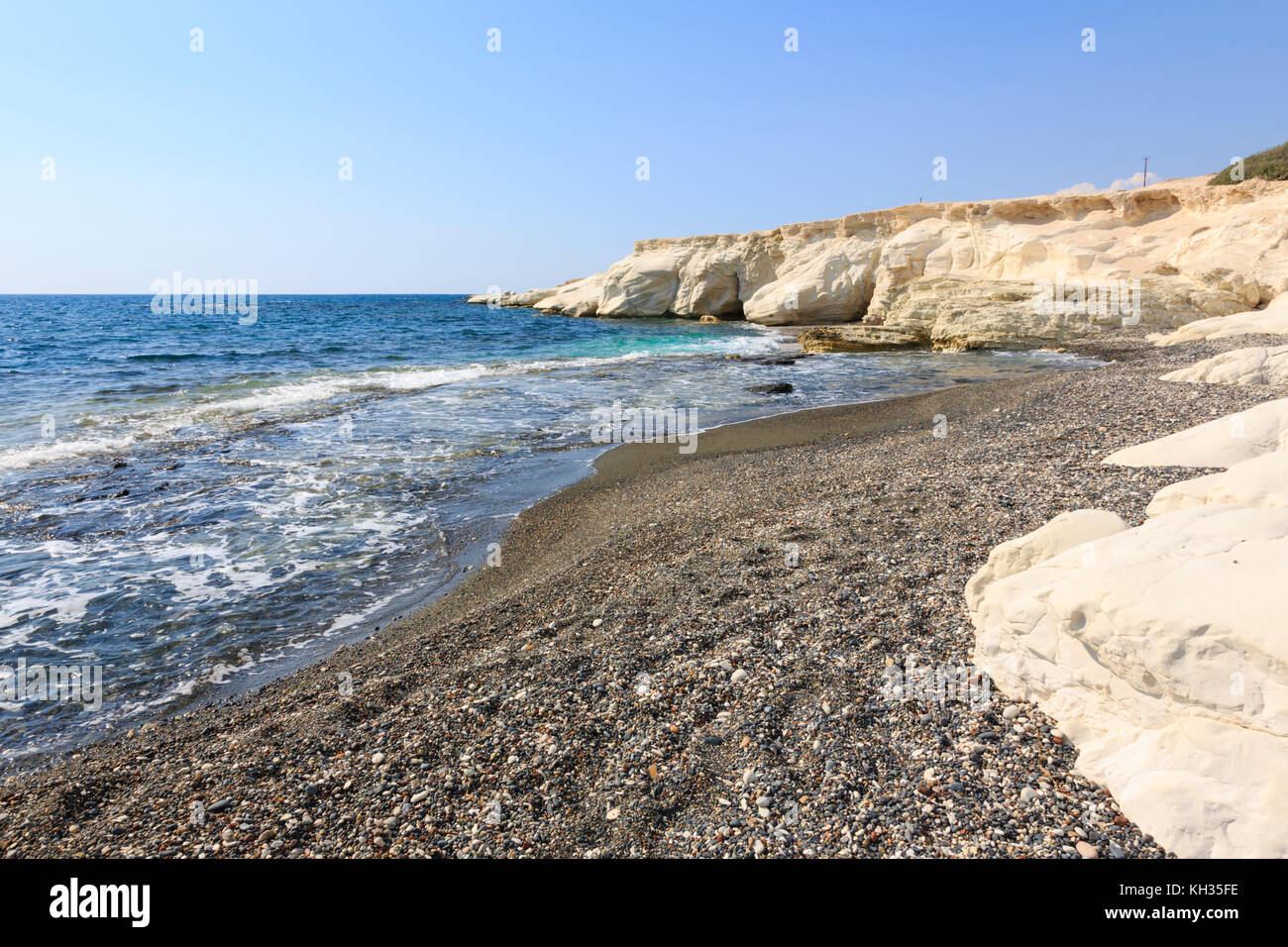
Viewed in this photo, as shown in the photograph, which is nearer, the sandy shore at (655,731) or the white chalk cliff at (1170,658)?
the white chalk cliff at (1170,658)

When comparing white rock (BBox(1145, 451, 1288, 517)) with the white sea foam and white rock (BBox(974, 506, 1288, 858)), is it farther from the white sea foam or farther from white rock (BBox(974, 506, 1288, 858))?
the white sea foam

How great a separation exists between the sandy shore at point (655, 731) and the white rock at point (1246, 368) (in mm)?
7936

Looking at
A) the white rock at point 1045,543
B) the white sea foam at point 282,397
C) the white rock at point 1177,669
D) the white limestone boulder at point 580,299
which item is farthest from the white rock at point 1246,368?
the white limestone boulder at point 580,299

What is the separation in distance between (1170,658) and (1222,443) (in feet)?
20.5

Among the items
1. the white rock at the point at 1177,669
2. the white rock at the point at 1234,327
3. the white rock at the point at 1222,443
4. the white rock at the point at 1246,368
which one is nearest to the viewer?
the white rock at the point at 1177,669

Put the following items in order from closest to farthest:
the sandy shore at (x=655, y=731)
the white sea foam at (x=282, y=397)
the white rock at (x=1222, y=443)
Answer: the sandy shore at (x=655, y=731) < the white rock at (x=1222, y=443) < the white sea foam at (x=282, y=397)

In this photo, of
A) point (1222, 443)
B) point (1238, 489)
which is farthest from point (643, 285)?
point (1238, 489)

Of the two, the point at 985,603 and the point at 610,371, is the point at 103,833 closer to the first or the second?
the point at 985,603

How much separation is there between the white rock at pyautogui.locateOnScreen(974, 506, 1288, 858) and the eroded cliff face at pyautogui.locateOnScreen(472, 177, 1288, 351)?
2755cm

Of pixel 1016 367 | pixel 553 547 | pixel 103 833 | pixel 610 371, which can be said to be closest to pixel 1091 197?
pixel 1016 367

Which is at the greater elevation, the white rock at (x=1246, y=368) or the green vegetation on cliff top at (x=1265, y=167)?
the green vegetation on cliff top at (x=1265, y=167)

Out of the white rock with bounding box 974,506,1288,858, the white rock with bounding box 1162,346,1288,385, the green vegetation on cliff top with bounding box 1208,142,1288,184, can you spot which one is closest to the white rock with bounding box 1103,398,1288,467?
the white rock with bounding box 974,506,1288,858

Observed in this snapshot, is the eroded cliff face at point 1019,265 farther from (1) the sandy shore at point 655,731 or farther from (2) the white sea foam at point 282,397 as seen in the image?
(1) the sandy shore at point 655,731

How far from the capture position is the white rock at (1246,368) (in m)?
12.3
